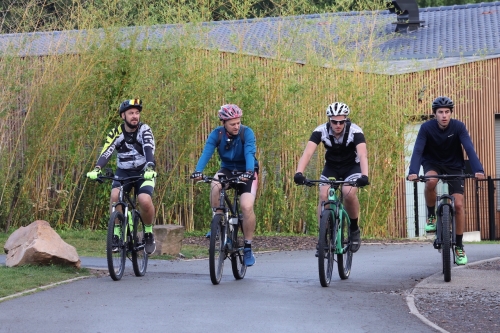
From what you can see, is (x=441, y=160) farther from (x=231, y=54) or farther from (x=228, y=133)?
(x=231, y=54)

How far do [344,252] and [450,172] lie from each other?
1594mm

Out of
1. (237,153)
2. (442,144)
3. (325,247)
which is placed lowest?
(325,247)

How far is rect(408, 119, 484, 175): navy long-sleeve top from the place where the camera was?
37.7 feet

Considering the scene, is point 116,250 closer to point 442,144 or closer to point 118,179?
point 118,179

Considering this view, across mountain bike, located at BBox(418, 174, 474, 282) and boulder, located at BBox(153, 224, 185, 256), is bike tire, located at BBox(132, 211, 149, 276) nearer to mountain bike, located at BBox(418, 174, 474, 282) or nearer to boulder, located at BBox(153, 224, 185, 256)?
boulder, located at BBox(153, 224, 185, 256)

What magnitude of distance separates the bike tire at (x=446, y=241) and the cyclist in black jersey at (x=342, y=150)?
98cm

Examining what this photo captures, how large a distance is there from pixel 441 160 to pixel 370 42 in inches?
341

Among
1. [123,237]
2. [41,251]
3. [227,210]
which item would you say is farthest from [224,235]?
[41,251]

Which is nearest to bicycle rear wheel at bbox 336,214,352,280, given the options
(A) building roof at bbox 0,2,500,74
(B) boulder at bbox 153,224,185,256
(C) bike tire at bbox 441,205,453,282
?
(C) bike tire at bbox 441,205,453,282

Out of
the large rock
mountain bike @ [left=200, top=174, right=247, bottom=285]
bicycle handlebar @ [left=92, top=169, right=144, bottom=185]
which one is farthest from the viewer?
the large rock

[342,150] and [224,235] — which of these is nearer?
[224,235]

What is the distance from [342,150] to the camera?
11.3 metres

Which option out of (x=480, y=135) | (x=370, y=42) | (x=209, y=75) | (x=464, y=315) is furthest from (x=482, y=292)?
(x=480, y=135)

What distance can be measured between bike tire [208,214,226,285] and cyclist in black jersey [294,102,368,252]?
1071 mm
